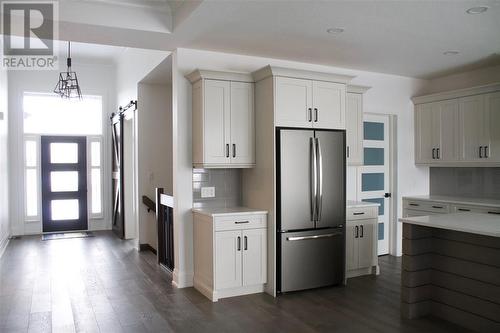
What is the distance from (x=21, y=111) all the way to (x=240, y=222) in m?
5.93

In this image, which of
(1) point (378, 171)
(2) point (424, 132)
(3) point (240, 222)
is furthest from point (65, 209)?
(2) point (424, 132)

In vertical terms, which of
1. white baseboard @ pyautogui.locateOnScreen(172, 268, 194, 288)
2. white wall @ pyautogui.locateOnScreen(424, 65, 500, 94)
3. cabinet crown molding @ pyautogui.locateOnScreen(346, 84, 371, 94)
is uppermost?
white wall @ pyautogui.locateOnScreen(424, 65, 500, 94)

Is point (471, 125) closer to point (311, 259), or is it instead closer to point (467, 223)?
point (467, 223)

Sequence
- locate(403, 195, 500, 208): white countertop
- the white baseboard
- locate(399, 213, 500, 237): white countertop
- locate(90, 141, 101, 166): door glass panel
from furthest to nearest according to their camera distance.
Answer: locate(90, 141, 101, 166): door glass panel, locate(403, 195, 500, 208): white countertop, the white baseboard, locate(399, 213, 500, 237): white countertop

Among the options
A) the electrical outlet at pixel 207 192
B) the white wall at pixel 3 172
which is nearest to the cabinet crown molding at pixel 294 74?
the electrical outlet at pixel 207 192

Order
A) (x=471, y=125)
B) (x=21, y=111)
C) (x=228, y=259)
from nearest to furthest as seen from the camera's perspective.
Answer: (x=228, y=259), (x=471, y=125), (x=21, y=111)

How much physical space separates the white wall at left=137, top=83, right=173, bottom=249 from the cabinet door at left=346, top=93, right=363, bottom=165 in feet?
9.79

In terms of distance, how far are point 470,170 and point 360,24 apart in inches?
128

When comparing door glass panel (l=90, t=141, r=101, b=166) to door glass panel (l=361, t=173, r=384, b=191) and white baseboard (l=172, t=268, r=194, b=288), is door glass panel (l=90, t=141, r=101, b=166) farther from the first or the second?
door glass panel (l=361, t=173, r=384, b=191)

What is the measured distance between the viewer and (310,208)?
14.8 ft

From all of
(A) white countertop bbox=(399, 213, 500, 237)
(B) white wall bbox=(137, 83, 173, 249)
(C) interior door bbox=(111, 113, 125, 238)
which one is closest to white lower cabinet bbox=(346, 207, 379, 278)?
(A) white countertop bbox=(399, 213, 500, 237)

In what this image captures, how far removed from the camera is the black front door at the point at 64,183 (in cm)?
838

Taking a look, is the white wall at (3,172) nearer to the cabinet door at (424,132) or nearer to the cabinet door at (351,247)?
the cabinet door at (351,247)

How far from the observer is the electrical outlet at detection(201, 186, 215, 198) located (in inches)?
189
